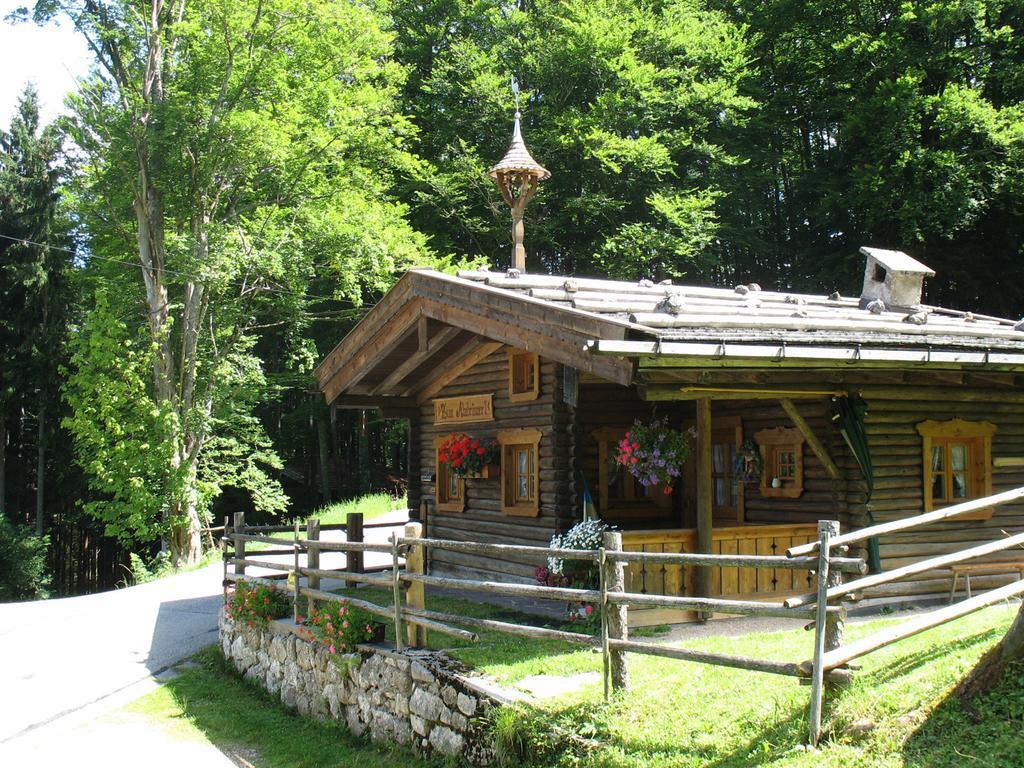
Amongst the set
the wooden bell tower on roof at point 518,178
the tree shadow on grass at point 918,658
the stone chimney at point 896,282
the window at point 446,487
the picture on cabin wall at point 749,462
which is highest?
the wooden bell tower on roof at point 518,178

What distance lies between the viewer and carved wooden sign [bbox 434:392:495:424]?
530 inches

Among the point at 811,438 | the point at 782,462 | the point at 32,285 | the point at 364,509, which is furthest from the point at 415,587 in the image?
the point at 32,285

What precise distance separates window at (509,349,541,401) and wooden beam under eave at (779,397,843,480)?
3.33m

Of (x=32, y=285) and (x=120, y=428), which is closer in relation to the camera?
(x=120, y=428)

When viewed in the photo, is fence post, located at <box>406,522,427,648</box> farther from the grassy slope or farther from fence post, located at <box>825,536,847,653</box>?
the grassy slope

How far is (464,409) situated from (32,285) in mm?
22653

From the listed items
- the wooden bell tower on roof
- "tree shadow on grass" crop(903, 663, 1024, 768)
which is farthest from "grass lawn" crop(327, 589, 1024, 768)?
the wooden bell tower on roof

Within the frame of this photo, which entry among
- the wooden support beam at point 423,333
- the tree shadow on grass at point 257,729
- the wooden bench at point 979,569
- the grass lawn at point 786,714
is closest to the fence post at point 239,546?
the tree shadow on grass at point 257,729

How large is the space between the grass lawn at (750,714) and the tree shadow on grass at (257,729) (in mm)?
35

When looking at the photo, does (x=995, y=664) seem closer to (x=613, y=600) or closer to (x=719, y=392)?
(x=613, y=600)

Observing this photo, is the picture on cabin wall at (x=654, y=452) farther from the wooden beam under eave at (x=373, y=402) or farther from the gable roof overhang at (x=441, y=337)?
the wooden beam under eave at (x=373, y=402)

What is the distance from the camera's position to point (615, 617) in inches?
286

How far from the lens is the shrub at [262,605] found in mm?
12297

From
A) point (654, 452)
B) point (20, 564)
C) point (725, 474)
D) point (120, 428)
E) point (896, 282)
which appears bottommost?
point (20, 564)
